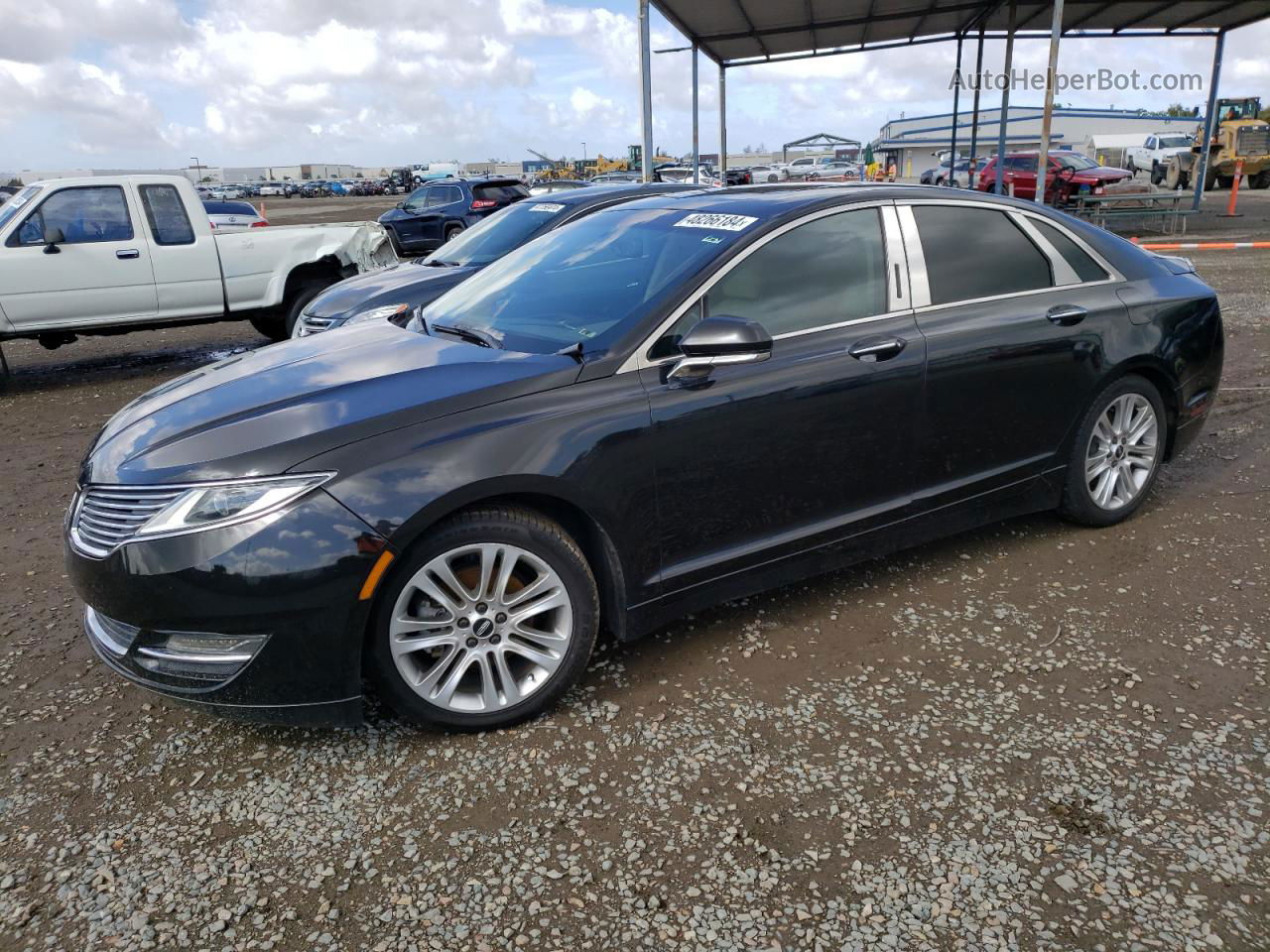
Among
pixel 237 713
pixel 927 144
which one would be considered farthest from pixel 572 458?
pixel 927 144

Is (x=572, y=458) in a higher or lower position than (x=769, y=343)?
lower

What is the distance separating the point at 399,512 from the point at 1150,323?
356 cm

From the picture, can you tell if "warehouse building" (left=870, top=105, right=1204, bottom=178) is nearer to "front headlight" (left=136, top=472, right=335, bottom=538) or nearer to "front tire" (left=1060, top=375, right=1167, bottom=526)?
"front tire" (left=1060, top=375, right=1167, bottom=526)

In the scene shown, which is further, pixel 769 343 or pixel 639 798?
pixel 769 343

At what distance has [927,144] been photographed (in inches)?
2115

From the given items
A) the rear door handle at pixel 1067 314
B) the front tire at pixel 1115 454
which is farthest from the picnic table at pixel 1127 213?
the rear door handle at pixel 1067 314

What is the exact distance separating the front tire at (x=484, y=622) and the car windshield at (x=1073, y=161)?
930 inches

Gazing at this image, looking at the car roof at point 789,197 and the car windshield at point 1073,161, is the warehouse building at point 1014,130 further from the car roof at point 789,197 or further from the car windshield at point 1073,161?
the car roof at point 789,197

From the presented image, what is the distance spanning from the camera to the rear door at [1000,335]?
3.70 metres

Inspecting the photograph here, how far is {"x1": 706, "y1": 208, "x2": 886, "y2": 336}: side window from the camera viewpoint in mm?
3324

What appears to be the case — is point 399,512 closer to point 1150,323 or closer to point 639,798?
point 639,798

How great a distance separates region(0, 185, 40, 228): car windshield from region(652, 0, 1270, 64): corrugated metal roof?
376 inches

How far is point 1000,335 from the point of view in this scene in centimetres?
379

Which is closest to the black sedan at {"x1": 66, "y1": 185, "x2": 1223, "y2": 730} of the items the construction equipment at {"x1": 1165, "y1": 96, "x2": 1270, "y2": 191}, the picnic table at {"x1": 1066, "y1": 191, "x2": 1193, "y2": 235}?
the picnic table at {"x1": 1066, "y1": 191, "x2": 1193, "y2": 235}
